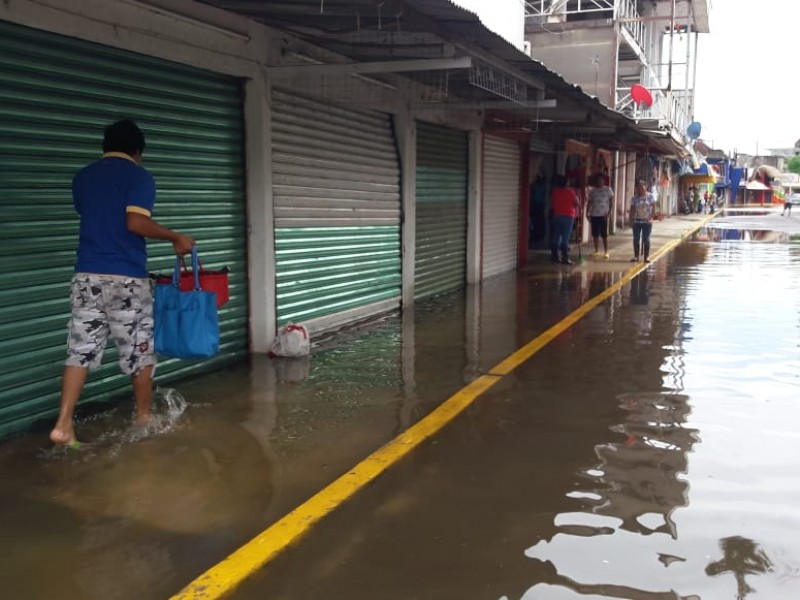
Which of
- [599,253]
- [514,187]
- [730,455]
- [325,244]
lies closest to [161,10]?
[325,244]

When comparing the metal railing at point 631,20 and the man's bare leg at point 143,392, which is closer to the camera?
the man's bare leg at point 143,392

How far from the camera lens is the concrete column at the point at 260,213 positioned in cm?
676

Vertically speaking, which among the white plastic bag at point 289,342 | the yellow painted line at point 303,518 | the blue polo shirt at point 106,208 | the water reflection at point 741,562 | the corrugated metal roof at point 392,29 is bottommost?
the water reflection at point 741,562

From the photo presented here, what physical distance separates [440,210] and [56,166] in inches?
270

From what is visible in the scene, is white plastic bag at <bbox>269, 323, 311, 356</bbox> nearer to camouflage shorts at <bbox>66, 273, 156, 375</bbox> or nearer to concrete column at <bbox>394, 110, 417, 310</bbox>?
camouflage shorts at <bbox>66, 273, 156, 375</bbox>

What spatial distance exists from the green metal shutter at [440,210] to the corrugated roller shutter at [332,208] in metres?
0.87

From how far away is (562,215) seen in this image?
14.9 metres

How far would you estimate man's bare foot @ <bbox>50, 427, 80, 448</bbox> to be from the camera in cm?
438

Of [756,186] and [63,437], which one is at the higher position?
[756,186]

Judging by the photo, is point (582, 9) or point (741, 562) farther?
point (582, 9)

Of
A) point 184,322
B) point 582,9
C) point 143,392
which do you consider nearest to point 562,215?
point 184,322

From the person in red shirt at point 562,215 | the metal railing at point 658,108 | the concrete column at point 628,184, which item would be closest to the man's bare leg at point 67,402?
the person in red shirt at point 562,215

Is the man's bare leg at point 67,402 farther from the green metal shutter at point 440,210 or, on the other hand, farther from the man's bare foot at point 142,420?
the green metal shutter at point 440,210

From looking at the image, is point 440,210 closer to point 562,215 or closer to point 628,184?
point 562,215
